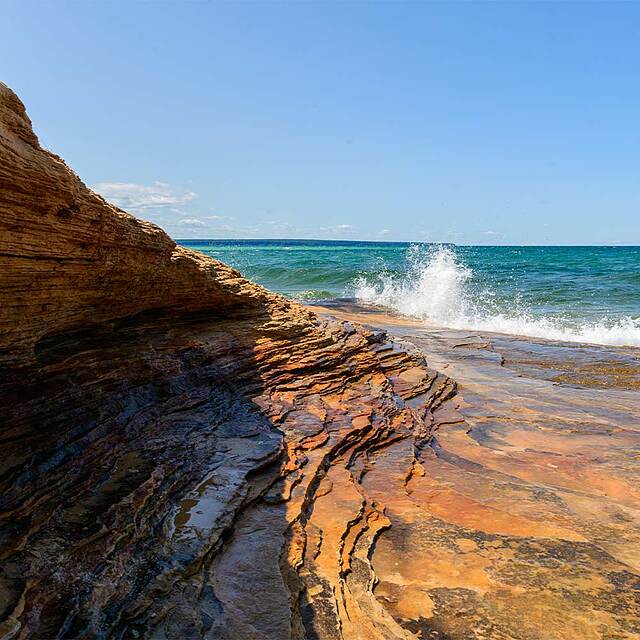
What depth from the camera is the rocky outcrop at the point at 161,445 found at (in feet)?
8.51

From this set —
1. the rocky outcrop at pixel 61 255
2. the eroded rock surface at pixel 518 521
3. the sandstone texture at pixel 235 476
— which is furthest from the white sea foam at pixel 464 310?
the rocky outcrop at pixel 61 255

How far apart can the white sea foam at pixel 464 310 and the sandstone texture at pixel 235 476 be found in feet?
23.1

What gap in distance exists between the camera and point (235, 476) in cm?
382

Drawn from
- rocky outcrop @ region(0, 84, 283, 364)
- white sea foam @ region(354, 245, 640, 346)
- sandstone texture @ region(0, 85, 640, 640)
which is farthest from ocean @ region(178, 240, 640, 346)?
rocky outcrop @ region(0, 84, 283, 364)

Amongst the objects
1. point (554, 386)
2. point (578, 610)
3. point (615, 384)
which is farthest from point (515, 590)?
point (615, 384)

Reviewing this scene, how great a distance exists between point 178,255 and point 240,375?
1.32m

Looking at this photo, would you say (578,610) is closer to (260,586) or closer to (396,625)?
(396,625)

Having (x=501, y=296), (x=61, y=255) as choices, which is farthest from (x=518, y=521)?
(x=501, y=296)

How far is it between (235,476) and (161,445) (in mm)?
652

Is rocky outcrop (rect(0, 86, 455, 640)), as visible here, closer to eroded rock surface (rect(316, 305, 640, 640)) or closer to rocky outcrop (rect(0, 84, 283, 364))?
rocky outcrop (rect(0, 84, 283, 364))

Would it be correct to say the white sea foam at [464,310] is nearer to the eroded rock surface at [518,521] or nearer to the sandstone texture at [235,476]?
the eroded rock surface at [518,521]

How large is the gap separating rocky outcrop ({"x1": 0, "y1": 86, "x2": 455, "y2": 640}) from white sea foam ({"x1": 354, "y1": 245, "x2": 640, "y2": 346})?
8.19 metres

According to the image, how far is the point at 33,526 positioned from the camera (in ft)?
9.82

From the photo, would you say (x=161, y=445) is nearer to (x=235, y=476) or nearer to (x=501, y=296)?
(x=235, y=476)
